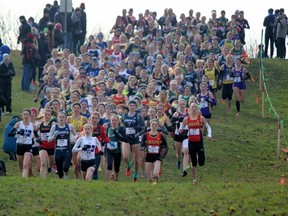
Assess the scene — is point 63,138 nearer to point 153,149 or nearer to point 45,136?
point 45,136

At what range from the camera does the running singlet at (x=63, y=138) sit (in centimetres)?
2584

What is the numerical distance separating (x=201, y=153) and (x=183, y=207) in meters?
5.21

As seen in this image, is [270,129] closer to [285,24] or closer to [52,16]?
[285,24]

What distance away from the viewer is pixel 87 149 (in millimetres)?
25312

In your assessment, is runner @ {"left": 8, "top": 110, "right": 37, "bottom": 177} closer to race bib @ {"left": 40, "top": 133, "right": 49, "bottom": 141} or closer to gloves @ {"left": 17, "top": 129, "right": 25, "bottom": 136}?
gloves @ {"left": 17, "top": 129, "right": 25, "bottom": 136}

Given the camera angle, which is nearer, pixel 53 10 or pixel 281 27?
pixel 53 10

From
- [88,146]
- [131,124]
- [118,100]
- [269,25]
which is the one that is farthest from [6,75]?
[269,25]

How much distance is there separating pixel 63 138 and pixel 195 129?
11.2 feet

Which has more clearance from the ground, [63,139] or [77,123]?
[77,123]

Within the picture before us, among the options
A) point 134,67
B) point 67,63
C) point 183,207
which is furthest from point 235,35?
point 183,207

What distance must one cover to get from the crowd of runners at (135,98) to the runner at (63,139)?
0.08ft

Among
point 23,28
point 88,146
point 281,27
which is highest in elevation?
point 23,28

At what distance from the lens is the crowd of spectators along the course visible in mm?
26391

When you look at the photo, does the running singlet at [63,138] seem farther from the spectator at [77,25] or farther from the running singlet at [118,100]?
the spectator at [77,25]
